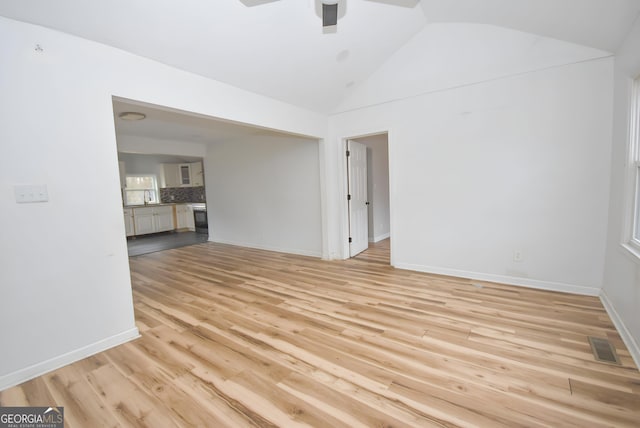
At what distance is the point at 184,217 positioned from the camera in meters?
9.12

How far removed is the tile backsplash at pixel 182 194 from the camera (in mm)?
9403

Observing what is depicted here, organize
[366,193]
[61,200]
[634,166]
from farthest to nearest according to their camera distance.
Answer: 1. [366,193]
2. [634,166]
3. [61,200]

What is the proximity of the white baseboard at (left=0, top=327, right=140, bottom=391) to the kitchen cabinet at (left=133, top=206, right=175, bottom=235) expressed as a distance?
648 centimetres

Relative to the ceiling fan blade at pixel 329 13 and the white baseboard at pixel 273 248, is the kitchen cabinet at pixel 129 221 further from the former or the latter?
the ceiling fan blade at pixel 329 13

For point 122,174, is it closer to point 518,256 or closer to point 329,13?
point 329,13

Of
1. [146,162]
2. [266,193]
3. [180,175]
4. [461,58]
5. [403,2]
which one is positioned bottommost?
[266,193]

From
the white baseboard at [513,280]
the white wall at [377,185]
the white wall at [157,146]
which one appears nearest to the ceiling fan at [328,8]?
the white baseboard at [513,280]

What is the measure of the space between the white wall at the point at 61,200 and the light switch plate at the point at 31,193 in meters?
0.03

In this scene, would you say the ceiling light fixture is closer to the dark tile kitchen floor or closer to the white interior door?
the dark tile kitchen floor

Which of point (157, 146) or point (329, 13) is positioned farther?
point (157, 146)

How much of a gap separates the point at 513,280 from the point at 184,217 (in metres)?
9.01

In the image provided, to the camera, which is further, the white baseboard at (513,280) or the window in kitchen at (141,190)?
the window in kitchen at (141,190)

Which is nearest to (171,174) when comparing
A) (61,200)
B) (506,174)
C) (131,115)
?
(131,115)

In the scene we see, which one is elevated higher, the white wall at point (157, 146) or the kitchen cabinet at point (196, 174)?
the white wall at point (157, 146)
